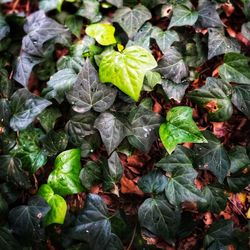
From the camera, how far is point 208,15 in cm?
195

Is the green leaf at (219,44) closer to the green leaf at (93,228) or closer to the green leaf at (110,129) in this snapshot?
the green leaf at (110,129)

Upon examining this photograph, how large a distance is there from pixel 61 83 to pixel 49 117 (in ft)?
0.71

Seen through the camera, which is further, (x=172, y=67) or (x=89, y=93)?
(x=172, y=67)

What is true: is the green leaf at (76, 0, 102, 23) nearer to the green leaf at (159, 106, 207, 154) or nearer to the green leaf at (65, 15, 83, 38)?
the green leaf at (65, 15, 83, 38)

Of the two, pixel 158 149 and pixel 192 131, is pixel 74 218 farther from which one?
pixel 192 131

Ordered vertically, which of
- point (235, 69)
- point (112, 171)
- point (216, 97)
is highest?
Result: point (235, 69)

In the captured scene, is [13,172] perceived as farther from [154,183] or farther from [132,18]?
[132,18]

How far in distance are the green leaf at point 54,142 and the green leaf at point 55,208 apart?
21 centimetres

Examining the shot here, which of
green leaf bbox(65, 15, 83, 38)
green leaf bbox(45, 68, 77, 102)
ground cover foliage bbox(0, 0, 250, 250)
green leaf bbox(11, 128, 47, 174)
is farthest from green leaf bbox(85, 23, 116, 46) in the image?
green leaf bbox(11, 128, 47, 174)

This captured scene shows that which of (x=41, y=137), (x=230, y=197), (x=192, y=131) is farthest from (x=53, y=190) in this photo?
(x=230, y=197)

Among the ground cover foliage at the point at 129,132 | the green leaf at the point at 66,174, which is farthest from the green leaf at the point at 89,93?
the green leaf at the point at 66,174

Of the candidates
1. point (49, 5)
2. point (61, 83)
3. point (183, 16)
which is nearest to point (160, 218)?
point (61, 83)

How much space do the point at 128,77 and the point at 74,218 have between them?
82cm

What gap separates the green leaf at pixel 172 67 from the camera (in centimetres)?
186
